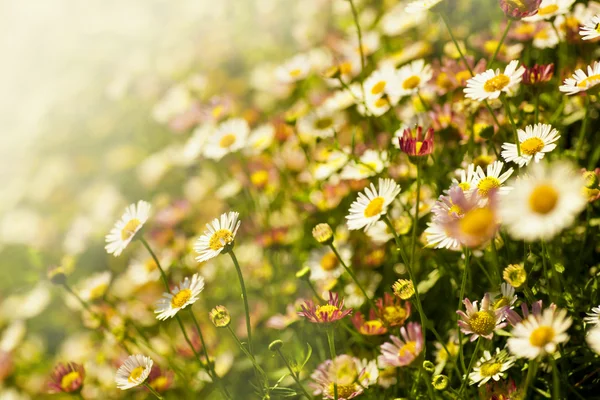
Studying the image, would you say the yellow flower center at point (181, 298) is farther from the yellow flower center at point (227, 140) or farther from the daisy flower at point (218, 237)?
the yellow flower center at point (227, 140)

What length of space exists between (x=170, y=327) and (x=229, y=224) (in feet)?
3.80

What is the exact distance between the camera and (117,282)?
2.68 metres

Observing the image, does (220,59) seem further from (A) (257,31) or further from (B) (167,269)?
(B) (167,269)

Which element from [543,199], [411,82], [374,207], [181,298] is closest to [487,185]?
[374,207]

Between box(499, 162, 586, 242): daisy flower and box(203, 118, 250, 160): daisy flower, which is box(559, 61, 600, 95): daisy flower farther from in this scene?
box(203, 118, 250, 160): daisy flower

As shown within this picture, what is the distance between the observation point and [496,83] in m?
1.19

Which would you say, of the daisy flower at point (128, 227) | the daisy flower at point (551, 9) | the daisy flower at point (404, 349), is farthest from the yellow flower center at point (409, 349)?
the daisy flower at point (551, 9)

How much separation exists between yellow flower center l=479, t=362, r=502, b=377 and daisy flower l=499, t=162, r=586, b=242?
390 mm

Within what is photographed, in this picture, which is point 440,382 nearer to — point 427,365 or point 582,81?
point 427,365

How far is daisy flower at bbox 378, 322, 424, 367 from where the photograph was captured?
38.9 inches

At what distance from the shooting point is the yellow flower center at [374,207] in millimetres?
1181

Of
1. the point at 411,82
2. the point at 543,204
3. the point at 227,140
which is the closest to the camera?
the point at 543,204

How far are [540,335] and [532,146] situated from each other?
1.38 ft

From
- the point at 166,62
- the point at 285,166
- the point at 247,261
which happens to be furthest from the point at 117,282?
the point at 166,62
